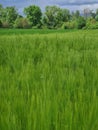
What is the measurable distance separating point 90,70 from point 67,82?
1.00 feet

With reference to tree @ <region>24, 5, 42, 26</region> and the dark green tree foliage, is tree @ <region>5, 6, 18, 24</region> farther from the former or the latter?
the dark green tree foliage

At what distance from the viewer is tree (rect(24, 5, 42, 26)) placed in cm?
7450

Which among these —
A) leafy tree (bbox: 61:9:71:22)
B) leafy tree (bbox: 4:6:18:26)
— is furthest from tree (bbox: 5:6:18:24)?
leafy tree (bbox: 61:9:71:22)

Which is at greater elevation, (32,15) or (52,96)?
(52,96)

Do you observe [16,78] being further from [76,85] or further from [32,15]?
[32,15]

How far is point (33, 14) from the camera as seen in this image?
76.3 m

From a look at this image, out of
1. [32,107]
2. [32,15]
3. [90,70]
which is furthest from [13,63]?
[32,15]

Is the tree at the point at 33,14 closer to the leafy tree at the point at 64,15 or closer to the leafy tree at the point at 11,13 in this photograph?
the leafy tree at the point at 11,13

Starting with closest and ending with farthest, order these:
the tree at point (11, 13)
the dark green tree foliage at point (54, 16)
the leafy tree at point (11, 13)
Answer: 1. the dark green tree foliage at point (54, 16)
2. the leafy tree at point (11, 13)
3. the tree at point (11, 13)

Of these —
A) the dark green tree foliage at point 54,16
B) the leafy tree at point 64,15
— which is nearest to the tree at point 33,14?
the dark green tree foliage at point 54,16

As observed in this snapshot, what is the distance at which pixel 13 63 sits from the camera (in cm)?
155

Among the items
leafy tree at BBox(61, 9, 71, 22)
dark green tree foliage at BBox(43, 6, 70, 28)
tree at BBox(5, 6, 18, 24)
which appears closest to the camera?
dark green tree foliage at BBox(43, 6, 70, 28)

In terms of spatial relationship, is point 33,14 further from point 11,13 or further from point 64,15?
point 64,15

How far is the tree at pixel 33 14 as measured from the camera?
7450 centimetres
